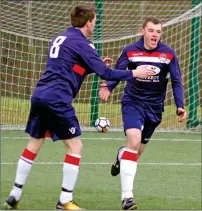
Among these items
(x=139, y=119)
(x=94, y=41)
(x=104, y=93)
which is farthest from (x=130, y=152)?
(x=94, y=41)

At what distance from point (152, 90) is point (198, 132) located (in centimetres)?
593

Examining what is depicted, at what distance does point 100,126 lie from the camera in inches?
524

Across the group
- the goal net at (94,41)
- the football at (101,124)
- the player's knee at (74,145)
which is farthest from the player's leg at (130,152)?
the goal net at (94,41)

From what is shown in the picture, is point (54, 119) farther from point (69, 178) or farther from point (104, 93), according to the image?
point (104, 93)

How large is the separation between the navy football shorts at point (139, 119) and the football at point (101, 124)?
5.17 m

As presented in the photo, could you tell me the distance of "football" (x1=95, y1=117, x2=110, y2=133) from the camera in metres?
13.3

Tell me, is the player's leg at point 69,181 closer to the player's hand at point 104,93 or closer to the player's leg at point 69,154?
the player's leg at point 69,154

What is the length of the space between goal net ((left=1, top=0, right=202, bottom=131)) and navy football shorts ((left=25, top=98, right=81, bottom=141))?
669 cm

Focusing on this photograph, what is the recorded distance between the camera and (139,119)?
7777 millimetres

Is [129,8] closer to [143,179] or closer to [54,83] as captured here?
[143,179]

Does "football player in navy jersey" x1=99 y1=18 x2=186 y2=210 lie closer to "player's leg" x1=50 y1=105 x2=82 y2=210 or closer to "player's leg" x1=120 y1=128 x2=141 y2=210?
"player's leg" x1=120 y1=128 x2=141 y2=210

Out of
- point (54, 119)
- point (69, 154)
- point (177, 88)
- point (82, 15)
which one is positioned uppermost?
point (82, 15)

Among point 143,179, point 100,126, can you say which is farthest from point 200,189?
point 100,126

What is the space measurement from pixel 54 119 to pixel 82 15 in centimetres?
92
